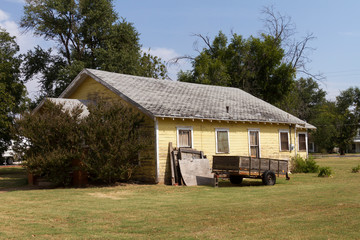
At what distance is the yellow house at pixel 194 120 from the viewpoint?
803 inches

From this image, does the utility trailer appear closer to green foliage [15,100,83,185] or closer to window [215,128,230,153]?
window [215,128,230,153]

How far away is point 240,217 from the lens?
10.4 metres

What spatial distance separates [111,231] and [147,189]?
906 centimetres

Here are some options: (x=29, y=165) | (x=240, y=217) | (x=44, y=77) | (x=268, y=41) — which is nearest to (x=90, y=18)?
(x=44, y=77)

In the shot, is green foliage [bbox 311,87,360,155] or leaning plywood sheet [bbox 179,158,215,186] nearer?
leaning plywood sheet [bbox 179,158,215,186]

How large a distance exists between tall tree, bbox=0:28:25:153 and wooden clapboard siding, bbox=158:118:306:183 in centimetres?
1231

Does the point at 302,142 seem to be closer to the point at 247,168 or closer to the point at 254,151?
the point at 254,151

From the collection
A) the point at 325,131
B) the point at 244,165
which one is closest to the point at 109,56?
the point at 244,165

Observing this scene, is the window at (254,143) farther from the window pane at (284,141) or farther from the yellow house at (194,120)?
the window pane at (284,141)

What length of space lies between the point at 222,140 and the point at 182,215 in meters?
12.7

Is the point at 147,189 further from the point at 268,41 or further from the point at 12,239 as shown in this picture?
the point at 268,41

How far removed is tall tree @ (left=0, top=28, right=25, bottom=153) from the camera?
90.8 feet

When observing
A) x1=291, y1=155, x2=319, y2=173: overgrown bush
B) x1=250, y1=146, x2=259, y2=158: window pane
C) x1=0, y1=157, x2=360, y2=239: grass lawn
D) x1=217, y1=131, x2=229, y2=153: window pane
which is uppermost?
x1=217, y1=131, x2=229, y2=153: window pane

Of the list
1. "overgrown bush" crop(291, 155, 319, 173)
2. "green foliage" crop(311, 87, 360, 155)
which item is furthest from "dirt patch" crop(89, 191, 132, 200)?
"green foliage" crop(311, 87, 360, 155)
